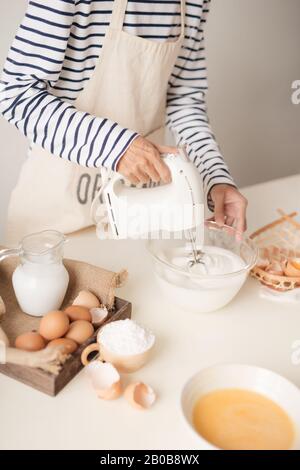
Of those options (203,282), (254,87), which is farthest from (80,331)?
(254,87)

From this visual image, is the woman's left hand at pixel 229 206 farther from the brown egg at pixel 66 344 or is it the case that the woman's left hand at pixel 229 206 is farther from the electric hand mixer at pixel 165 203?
the brown egg at pixel 66 344

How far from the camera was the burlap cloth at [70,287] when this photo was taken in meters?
0.91

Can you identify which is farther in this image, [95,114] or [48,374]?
[95,114]

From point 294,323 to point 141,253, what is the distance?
15.0 inches

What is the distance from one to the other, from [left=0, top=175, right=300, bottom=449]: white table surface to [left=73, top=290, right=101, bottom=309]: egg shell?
0.30 ft

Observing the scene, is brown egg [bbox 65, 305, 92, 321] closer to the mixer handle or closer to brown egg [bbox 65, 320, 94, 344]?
A: brown egg [bbox 65, 320, 94, 344]

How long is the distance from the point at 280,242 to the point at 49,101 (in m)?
0.63

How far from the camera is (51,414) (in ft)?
2.45

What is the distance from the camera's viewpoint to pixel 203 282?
3.13 ft

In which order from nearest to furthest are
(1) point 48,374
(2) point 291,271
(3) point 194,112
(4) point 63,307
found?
(1) point 48,374, (4) point 63,307, (2) point 291,271, (3) point 194,112

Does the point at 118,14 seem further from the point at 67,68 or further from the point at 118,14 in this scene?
the point at 67,68

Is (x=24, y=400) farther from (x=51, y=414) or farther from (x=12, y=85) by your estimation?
(x=12, y=85)

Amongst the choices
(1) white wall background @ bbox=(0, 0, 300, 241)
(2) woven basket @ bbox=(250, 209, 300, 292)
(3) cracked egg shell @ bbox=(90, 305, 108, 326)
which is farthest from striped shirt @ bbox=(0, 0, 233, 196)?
(1) white wall background @ bbox=(0, 0, 300, 241)
